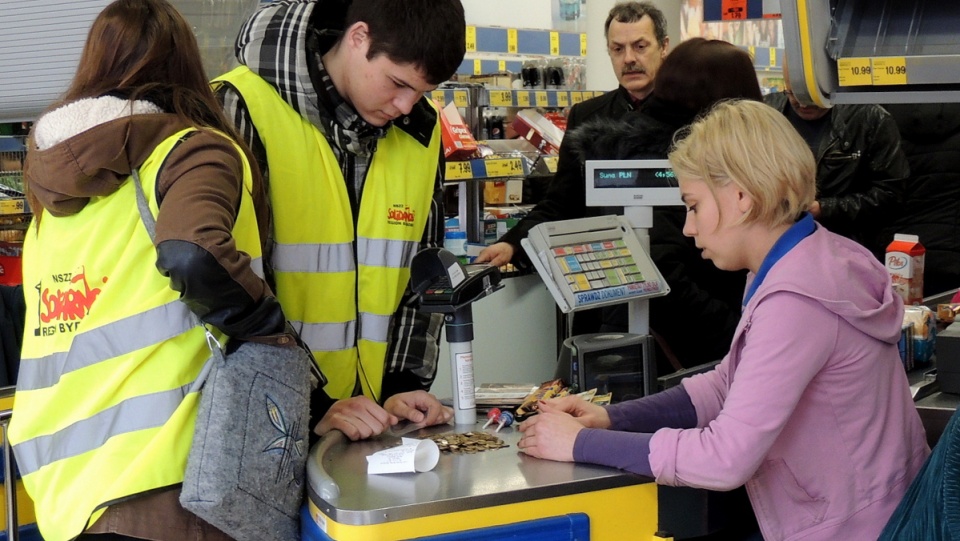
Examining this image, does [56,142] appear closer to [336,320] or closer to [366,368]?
[336,320]

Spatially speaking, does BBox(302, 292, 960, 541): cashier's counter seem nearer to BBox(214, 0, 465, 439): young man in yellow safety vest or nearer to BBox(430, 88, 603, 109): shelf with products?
BBox(214, 0, 465, 439): young man in yellow safety vest

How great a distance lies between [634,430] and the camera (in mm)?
2053

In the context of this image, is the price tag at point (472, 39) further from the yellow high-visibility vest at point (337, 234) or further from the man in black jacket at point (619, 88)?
the yellow high-visibility vest at point (337, 234)

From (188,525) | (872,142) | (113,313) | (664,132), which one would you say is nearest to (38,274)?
(113,313)

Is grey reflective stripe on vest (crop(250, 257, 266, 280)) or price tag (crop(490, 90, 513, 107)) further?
price tag (crop(490, 90, 513, 107))

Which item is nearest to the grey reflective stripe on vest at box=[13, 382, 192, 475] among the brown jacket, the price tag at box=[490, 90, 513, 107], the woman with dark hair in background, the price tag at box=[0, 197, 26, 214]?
the brown jacket

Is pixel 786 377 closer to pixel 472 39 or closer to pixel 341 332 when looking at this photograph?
pixel 341 332

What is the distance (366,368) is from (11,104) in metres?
1.58

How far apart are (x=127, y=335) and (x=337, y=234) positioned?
610 millimetres

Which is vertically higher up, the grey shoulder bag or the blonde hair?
the blonde hair

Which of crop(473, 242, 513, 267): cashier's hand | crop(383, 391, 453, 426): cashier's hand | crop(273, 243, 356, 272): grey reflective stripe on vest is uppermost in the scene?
crop(273, 243, 356, 272): grey reflective stripe on vest

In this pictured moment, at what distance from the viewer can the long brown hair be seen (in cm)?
171

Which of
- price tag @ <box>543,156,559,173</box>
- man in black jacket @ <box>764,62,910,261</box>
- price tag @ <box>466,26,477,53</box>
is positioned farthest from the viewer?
price tag @ <box>466,26,477,53</box>

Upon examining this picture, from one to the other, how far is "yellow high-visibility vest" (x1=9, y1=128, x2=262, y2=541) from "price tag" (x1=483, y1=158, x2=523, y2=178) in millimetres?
2437
